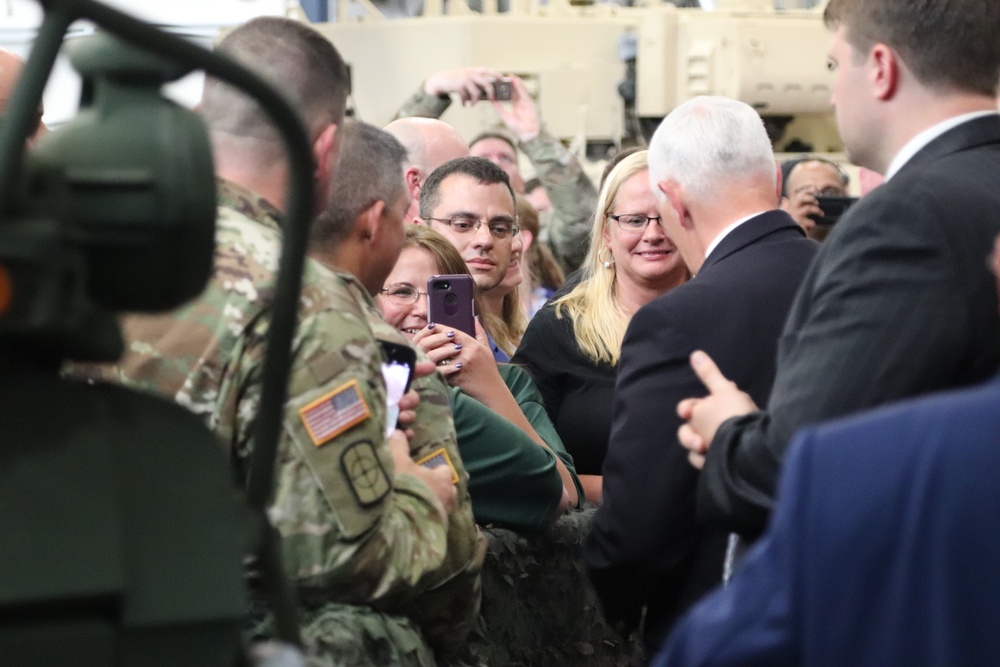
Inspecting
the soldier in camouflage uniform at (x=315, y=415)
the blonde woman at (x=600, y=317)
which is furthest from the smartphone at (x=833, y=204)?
the soldier in camouflage uniform at (x=315, y=415)

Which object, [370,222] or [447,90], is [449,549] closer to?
[370,222]

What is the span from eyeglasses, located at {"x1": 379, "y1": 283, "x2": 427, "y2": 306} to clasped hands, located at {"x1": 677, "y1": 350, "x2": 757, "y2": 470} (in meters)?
1.50

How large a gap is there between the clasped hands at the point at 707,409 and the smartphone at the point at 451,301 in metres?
1.17

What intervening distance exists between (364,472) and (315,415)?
Result: 131 millimetres

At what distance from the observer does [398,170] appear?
3.31 metres

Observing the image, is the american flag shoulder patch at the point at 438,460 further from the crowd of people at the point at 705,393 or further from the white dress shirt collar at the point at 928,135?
the white dress shirt collar at the point at 928,135

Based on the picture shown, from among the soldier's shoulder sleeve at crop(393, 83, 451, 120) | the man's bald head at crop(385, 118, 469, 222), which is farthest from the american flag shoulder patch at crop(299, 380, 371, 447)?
the soldier's shoulder sleeve at crop(393, 83, 451, 120)

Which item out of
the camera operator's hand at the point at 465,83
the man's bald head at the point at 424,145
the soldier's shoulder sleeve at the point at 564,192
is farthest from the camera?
the camera operator's hand at the point at 465,83

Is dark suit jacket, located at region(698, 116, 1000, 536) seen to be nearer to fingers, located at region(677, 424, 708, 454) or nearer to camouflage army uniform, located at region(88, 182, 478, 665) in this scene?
fingers, located at region(677, 424, 708, 454)

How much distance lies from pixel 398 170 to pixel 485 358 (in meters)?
0.80

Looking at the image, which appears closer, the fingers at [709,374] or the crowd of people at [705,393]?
the crowd of people at [705,393]

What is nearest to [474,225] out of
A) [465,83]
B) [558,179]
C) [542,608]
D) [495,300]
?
[495,300]

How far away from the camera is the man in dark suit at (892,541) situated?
4.92ft

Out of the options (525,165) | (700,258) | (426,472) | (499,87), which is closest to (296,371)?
(426,472)
